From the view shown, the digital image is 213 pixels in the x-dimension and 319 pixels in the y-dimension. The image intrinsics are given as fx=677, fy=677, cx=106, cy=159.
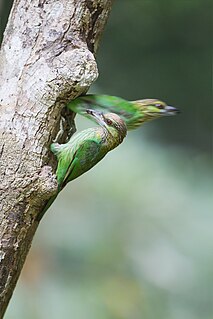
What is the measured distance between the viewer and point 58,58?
41.3 inches

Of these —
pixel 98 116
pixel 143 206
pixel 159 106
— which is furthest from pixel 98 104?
pixel 143 206

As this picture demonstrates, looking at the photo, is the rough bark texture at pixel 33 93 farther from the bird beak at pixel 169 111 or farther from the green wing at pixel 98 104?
the bird beak at pixel 169 111

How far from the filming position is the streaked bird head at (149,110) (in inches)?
43.3

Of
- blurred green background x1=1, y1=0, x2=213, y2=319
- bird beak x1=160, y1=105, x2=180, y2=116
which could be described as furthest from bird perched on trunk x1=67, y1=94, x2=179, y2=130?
blurred green background x1=1, y1=0, x2=213, y2=319

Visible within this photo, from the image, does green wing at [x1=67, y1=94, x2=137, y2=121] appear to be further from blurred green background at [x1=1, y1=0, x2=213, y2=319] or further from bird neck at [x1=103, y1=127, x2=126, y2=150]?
blurred green background at [x1=1, y1=0, x2=213, y2=319]

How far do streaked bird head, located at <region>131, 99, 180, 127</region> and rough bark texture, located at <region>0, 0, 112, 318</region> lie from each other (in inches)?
4.0

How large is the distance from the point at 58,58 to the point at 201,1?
212 centimetres

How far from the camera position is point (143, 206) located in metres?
2.90

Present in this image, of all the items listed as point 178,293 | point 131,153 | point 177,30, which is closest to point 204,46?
point 177,30

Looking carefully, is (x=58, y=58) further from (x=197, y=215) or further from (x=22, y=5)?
(x=197, y=215)

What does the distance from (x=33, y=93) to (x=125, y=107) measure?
0.15 m

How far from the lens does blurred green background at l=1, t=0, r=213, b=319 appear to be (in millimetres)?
2727

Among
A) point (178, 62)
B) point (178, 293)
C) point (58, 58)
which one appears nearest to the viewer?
point (58, 58)

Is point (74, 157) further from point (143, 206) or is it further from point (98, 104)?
point (143, 206)
